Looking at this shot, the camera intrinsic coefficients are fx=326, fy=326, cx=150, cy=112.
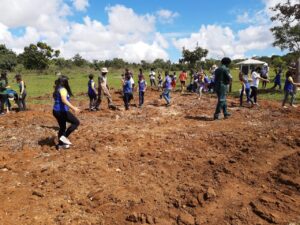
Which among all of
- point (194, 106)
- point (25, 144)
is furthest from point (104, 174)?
point (194, 106)

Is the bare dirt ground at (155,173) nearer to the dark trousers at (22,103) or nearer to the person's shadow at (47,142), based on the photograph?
the person's shadow at (47,142)

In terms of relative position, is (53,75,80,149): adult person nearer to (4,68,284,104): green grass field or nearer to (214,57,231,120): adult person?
(214,57,231,120): adult person

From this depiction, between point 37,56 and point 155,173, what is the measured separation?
53637 mm

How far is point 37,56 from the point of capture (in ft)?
180

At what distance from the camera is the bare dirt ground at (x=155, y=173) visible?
4516mm

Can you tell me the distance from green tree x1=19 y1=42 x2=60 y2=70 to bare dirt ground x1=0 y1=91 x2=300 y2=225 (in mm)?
48681

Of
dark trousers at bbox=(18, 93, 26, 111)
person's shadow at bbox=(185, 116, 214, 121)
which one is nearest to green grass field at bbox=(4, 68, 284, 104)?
dark trousers at bbox=(18, 93, 26, 111)

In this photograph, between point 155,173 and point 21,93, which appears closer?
point 155,173

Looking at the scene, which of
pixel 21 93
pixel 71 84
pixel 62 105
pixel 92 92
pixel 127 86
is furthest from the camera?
pixel 71 84

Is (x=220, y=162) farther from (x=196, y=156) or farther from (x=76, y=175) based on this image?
(x=76, y=175)

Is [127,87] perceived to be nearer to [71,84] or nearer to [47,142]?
[47,142]

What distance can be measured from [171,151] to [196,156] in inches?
23.6

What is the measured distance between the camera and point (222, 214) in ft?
14.6

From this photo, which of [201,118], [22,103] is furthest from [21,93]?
[201,118]
